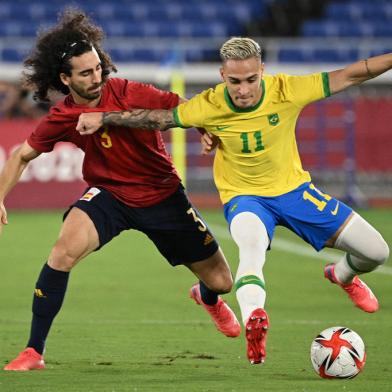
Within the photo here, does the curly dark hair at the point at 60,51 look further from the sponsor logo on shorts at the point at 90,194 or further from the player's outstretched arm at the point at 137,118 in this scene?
the sponsor logo on shorts at the point at 90,194

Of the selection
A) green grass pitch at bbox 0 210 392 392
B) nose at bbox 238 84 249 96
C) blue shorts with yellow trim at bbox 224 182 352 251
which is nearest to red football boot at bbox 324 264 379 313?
green grass pitch at bbox 0 210 392 392

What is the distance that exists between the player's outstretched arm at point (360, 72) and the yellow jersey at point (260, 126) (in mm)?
63

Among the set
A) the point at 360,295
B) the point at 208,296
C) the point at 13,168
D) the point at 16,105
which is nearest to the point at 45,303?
the point at 13,168

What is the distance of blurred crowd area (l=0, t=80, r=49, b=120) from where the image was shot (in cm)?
2034

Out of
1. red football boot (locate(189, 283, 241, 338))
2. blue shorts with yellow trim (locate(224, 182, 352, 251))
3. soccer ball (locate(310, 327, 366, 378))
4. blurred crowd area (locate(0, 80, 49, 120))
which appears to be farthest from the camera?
blurred crowd area (locate(0, 80, 49, 120))

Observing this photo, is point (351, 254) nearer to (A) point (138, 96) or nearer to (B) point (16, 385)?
(A) point (138, 96)

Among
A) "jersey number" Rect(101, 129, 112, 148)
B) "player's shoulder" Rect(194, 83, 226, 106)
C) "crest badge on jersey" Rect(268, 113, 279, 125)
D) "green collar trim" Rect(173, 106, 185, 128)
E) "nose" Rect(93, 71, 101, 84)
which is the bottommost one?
"jersey number" Rect(101, 129, 112, 148)

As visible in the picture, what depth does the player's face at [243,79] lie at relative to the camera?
23.6ft

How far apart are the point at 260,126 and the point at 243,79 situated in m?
0.36

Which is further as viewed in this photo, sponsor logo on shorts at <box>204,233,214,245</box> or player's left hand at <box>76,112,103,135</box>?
sponsor logo on shorts at <box>204,233,214,245</box>

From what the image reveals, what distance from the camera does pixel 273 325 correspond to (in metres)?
9.31

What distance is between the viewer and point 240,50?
7.18 meters

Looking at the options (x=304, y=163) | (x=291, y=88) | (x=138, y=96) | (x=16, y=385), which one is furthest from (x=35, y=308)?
(x=304, y=163)

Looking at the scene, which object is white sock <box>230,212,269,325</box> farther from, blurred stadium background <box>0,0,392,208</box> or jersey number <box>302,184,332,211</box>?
blurred stadium background <box>0,0,392,208</box>
